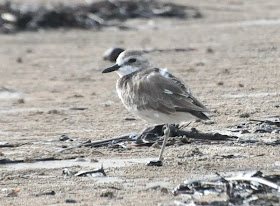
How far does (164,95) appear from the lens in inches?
278

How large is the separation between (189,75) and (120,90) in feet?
14.2

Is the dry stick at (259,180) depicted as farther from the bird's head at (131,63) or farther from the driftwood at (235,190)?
the bird's head at (131,63)

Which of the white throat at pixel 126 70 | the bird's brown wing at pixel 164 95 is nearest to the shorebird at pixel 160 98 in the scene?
the bird's brown wing at pixel 164 95

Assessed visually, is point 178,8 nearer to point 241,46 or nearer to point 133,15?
point 133,15

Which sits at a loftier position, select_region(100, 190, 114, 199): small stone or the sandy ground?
select_region(100, 190, 114, 199): small stone

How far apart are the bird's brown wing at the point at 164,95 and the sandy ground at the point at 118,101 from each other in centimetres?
43

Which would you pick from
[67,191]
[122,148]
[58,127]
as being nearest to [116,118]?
[58,127]

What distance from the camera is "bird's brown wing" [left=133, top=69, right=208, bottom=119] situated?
6938 millimetres

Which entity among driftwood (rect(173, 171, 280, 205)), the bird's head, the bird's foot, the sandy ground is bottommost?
the sandy ground

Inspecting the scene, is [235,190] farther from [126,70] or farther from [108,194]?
[126,70]

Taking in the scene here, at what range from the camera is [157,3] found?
69.4 ft

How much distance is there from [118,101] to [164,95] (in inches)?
127

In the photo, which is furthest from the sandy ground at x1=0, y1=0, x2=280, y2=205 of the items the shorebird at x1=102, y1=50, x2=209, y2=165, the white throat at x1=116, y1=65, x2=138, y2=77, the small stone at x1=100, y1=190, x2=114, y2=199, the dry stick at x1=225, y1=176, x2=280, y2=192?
the white throat at x1=116, y1=65, x2=138, y2=77

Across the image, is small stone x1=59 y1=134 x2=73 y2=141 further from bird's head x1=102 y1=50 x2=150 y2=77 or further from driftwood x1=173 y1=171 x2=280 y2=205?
driftwood x1=173 y1=171 x2=280 y2=205
